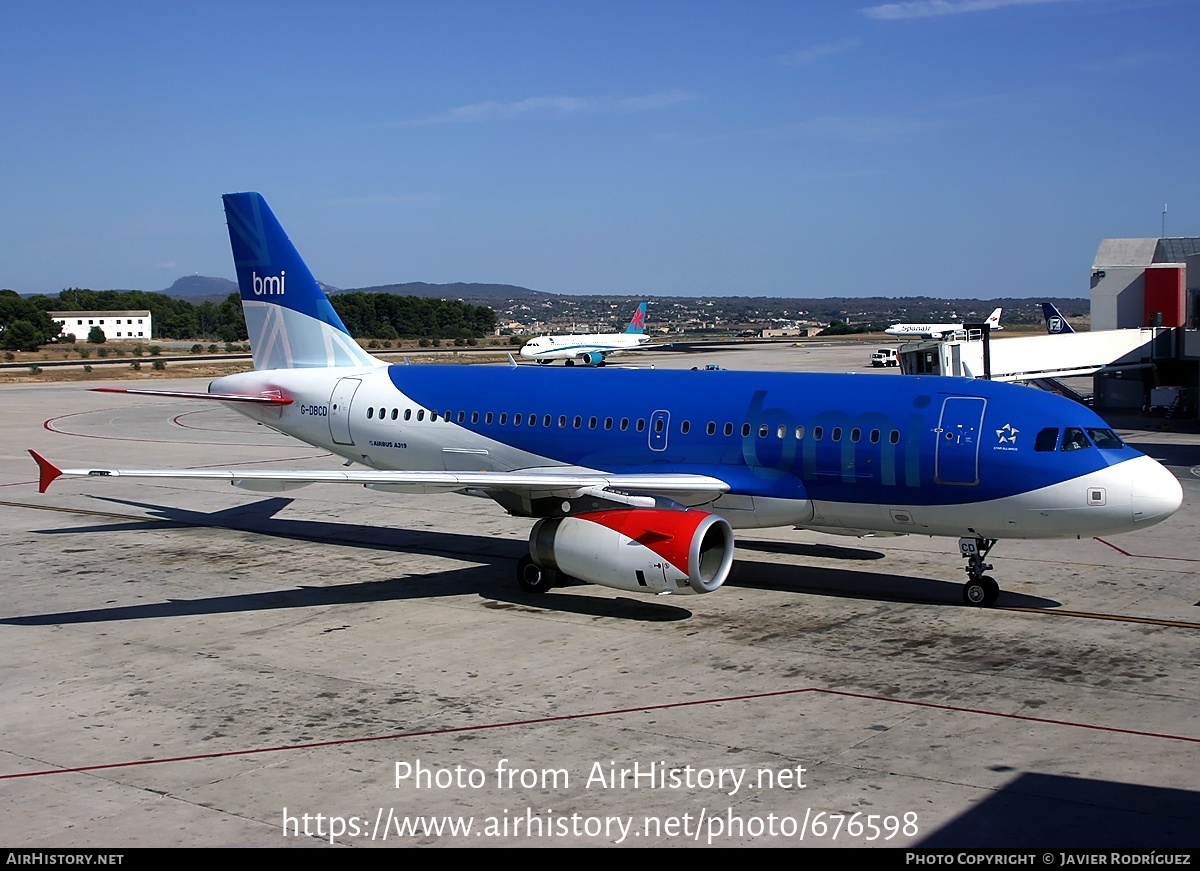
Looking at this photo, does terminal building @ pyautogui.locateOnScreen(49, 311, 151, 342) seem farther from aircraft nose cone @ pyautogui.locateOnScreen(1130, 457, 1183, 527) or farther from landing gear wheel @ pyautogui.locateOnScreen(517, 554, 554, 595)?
aircraft nose cone @ pyautogui.locateOnScreen(1130, 457, 1183, 527)

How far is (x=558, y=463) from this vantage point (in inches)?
968

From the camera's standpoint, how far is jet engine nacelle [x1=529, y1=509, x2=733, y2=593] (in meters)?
19.5

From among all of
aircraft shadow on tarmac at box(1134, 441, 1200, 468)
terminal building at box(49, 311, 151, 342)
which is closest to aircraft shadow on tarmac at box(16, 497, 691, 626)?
aircraft shadow on tarmac at box(1134, 441, 1200, 468)

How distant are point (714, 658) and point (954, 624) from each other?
4.71 m

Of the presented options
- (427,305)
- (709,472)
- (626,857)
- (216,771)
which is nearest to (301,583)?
(709,472)

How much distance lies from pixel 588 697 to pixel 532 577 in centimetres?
645

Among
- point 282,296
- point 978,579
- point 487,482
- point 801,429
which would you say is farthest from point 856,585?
point 282,296

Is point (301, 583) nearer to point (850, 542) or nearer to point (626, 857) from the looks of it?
point (850, 542)

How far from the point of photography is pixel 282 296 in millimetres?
29062

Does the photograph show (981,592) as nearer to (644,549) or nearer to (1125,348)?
(644,549)

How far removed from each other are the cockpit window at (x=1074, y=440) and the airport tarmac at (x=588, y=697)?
9.82 ft

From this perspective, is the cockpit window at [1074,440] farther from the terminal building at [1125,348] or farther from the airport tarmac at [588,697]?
the terminal building at [1125,348]

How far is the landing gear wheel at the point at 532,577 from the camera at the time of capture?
73.7 ft

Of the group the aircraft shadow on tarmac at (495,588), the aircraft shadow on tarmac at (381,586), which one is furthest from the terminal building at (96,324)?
the aircraft shadow on tarmac at (495,588)
